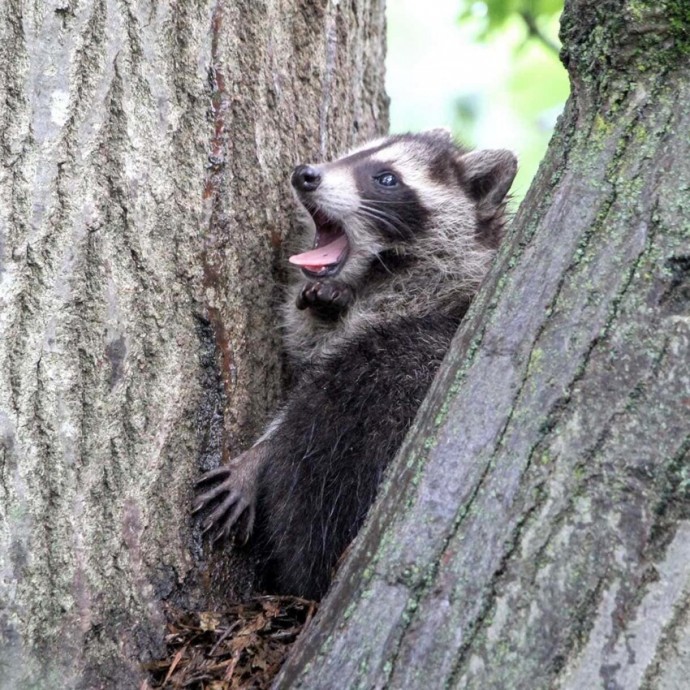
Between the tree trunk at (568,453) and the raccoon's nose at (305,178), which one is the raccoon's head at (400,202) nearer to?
the raccoon's nose at (305,178)

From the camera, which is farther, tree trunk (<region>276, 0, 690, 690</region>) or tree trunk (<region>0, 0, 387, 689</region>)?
tree trunk (<region>0, 0, 387, 689</region>)

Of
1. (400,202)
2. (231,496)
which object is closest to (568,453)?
(231,496)

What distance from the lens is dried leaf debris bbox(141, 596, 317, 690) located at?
3221mm

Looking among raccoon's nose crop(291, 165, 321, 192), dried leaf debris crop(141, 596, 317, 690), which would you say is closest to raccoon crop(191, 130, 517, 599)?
raccoon's nose crop(291, 165, 321, 192)

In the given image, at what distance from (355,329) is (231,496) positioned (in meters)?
1.15

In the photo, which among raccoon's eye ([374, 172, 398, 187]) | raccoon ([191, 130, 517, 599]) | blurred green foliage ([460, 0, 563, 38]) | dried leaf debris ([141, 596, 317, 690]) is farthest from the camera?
blurred green foliage ([460, 0, 563, 38])

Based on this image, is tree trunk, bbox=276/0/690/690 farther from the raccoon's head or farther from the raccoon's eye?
the raccoon's eye

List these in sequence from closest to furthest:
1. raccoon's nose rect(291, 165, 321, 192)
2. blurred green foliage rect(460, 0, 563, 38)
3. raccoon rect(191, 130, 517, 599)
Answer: raccoon rect(191, 130, 517, 599)
raccoon's nose rect(291, 165, 321, 192)
blurred green foliage rect(460, 0, 563, 38)

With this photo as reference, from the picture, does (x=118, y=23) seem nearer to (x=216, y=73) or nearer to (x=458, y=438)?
(x=216, y=73)

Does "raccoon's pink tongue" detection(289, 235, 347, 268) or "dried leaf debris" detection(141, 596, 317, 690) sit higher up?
"raccoon's pink tongue" detection(289, 235, 347, 268)

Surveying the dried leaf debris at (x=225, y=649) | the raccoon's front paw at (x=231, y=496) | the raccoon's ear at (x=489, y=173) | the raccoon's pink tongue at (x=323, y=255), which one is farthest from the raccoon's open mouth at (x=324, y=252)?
the dried leaf debris at (x=225, y=649)

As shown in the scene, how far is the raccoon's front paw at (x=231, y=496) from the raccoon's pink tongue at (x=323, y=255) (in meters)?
0.97

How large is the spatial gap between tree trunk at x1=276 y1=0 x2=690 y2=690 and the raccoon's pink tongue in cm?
197

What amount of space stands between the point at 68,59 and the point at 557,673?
2.46 m
